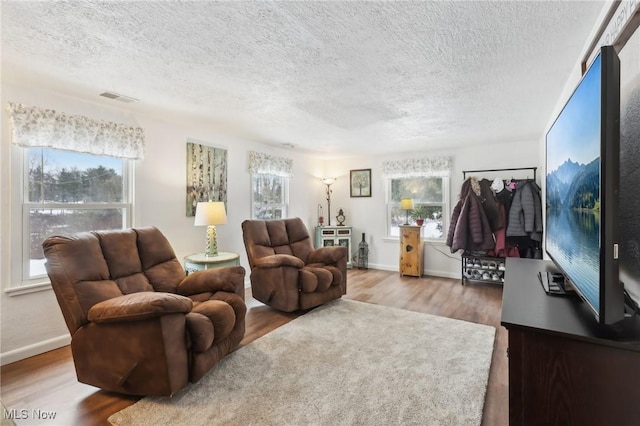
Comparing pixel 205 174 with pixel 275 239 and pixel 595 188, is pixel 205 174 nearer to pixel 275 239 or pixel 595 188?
pixel 275 239

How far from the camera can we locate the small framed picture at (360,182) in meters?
5.68

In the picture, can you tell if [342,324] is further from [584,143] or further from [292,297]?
[584,143]

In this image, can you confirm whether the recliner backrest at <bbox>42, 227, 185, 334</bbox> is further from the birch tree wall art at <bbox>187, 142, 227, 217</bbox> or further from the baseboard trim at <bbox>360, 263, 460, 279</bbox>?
the baseboard trim at <bbox>360, 263, 460, 279</bbox>

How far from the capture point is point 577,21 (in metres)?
1.60

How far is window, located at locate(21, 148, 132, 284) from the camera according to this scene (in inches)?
97.0

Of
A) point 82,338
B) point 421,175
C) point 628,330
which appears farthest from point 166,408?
point 421,175

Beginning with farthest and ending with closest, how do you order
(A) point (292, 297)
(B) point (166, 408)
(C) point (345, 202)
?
1. (C) point (345, 202)
2. (A) point (292, 297)
3. (B) point (166, 408)

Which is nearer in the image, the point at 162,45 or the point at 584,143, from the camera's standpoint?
the point at 584,143

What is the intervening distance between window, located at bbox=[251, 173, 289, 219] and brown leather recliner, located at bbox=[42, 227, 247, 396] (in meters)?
2.41

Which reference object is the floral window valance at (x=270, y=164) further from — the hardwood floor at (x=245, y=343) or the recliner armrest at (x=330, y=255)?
the hardwood floor at (x=245, y=343)

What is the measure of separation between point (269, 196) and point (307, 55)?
3.07m

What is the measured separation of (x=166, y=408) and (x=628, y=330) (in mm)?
2087

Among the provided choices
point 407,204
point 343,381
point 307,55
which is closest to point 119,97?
point 307,55

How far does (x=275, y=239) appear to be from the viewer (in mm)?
3723
